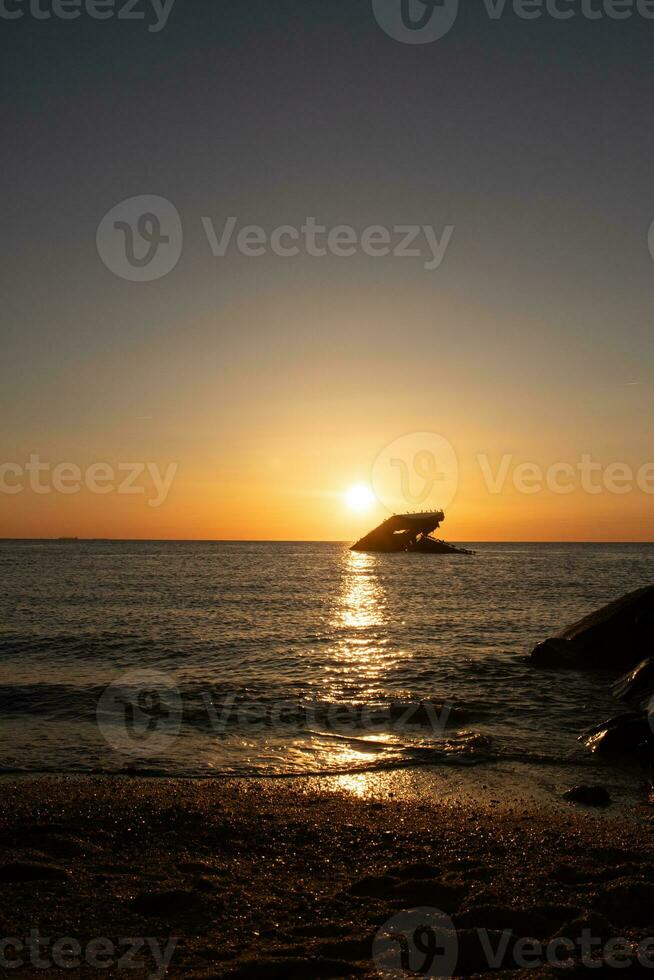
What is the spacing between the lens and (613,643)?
18.8 metres

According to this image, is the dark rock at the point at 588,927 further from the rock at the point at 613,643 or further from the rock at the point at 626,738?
the rock at the point at 613,643

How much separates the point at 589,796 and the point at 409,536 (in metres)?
110

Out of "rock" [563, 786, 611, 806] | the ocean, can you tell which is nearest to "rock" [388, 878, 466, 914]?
"rock" [563, 786, 611, 806]

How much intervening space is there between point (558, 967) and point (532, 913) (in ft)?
2.50

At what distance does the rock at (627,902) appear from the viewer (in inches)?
215

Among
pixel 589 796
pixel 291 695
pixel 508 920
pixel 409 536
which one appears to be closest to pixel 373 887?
pixel 508 920

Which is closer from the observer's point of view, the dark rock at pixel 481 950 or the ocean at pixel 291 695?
the dark rock at pixel 481 950

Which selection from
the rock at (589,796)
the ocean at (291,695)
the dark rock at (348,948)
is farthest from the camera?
the ocean at (291,695)

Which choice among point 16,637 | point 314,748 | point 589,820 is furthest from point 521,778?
point 16,637

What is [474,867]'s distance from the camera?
21.5 feet

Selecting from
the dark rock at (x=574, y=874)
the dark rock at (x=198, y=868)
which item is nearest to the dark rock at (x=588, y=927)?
the dark rock at (x=574, y=874)

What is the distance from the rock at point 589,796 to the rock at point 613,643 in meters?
10.1

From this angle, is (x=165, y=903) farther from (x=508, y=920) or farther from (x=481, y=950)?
(x=508, y=920)

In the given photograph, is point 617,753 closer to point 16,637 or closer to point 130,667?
point 130,667
